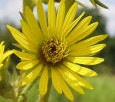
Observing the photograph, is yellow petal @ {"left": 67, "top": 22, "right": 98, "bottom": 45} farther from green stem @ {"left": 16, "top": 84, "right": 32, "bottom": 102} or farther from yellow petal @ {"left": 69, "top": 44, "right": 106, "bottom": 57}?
green stem @ {"left": 16, "top": 84, "right": 32, "bottom": 102}

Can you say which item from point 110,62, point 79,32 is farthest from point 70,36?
point 110,62

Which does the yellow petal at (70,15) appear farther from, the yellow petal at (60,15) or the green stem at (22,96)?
the green stem at (22,96)

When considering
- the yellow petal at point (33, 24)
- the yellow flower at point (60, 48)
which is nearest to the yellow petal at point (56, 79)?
the yellow flower at point (60, 48)

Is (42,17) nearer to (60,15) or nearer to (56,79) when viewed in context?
(60,15)

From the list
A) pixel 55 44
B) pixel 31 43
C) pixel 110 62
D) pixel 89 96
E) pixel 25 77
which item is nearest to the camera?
pixel 25 77

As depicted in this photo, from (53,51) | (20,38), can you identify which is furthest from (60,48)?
(20,38)

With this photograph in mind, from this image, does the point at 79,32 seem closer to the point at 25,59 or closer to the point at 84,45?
the point at 84,45

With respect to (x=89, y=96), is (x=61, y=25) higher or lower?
higher
